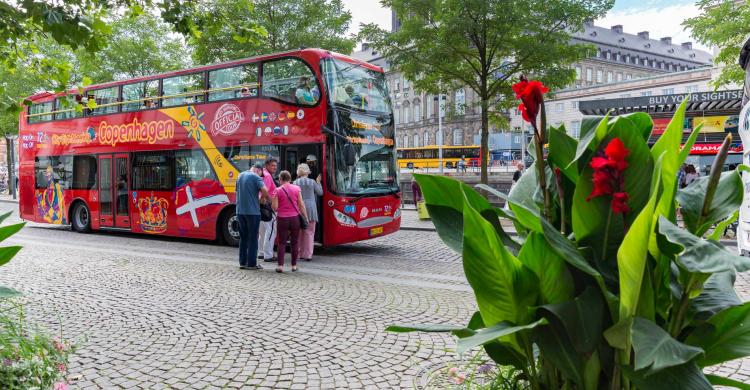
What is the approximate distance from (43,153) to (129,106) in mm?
4437

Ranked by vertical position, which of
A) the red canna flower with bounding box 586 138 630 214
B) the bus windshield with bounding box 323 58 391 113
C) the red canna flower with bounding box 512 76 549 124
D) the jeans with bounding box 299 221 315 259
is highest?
the bus windshield with bounding box 323 58 391 113

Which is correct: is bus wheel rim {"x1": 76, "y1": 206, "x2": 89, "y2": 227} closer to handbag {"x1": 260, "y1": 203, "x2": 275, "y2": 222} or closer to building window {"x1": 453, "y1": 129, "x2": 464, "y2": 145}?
handbag {"x1": 260, "y1": 203, "x2": 275, "y2": 222}

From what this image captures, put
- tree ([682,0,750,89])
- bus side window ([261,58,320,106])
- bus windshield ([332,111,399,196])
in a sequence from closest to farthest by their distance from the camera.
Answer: bus windshield ([332,111,399,196]) → bus side window ([261,58,320,106]) → tree ([682,0,750,89])

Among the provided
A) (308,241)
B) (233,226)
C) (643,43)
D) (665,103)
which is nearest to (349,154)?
(308,241)

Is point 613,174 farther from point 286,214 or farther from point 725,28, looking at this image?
point 725,28

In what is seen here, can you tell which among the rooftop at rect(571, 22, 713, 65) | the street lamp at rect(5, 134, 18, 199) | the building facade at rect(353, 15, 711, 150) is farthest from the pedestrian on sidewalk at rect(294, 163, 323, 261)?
the rooftop at rect(571, 22, 713, 65)

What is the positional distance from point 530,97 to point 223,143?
1028 cm

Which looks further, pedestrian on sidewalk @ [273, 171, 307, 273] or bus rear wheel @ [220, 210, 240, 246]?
bus rear wheel @ [220, 210, 240, 246]

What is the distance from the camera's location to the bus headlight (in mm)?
10008

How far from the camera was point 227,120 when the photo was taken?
11.2 meters

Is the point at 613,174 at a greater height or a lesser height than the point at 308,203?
greater

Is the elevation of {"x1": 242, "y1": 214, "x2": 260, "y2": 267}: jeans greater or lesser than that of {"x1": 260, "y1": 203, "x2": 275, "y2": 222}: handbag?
lesser

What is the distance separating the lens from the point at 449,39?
1488 centimetres

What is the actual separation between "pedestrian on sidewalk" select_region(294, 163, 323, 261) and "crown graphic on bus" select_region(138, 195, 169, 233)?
4.47 m
